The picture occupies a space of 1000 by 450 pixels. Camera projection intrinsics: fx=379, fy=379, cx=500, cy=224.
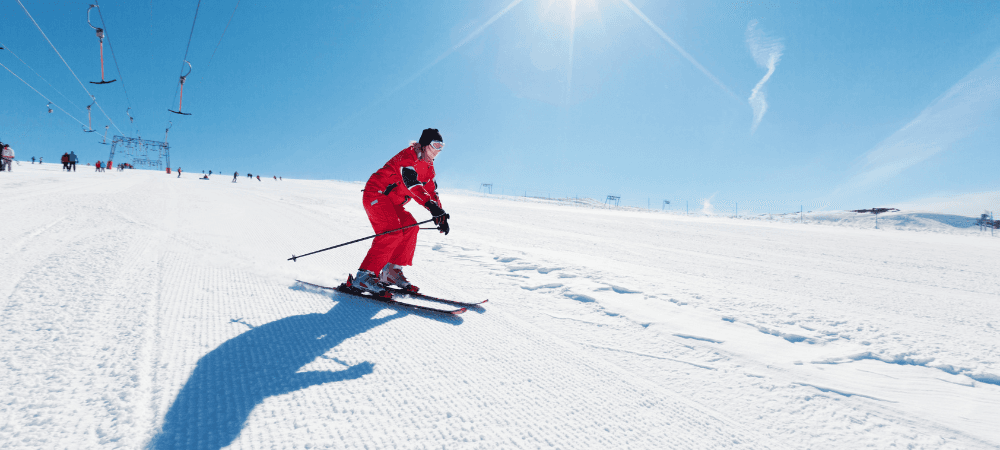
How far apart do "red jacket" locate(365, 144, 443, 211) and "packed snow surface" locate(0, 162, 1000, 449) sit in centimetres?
104

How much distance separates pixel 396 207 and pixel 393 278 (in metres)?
0.72

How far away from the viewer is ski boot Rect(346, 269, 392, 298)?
359 centimetres

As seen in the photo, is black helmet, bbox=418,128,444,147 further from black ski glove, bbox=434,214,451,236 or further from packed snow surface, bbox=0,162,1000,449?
packed snow surface, bbox=0,162,1000,449

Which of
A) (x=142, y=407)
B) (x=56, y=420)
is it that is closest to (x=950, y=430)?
(x=142, y=407)

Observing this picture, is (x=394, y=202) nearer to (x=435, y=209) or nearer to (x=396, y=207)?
(x=396, y=207)

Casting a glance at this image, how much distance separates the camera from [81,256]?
3646 mm

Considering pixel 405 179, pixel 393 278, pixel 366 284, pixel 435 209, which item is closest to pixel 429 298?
pixel 393 278

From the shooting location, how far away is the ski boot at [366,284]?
3.59 metres

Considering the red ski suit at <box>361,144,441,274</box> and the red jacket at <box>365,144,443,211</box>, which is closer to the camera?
the red jacket at <box>365,144,443,211</box>

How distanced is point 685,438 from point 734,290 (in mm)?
3319

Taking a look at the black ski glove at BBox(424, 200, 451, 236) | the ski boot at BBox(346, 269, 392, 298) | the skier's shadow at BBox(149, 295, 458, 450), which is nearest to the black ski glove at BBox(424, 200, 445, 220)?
the black ski glove at BBox(424, 200, 451, 236)

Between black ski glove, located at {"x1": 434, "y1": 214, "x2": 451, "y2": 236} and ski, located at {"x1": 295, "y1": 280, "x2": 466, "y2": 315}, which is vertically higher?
black ski glove, located at {"x1": 434, "y1": 214, "x2": 451, "y2": 236}

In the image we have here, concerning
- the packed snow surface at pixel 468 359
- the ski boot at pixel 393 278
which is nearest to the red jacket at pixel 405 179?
the ski boot at pixel 393 278

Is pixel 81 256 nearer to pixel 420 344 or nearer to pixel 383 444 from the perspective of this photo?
Result: pixel 420 344
